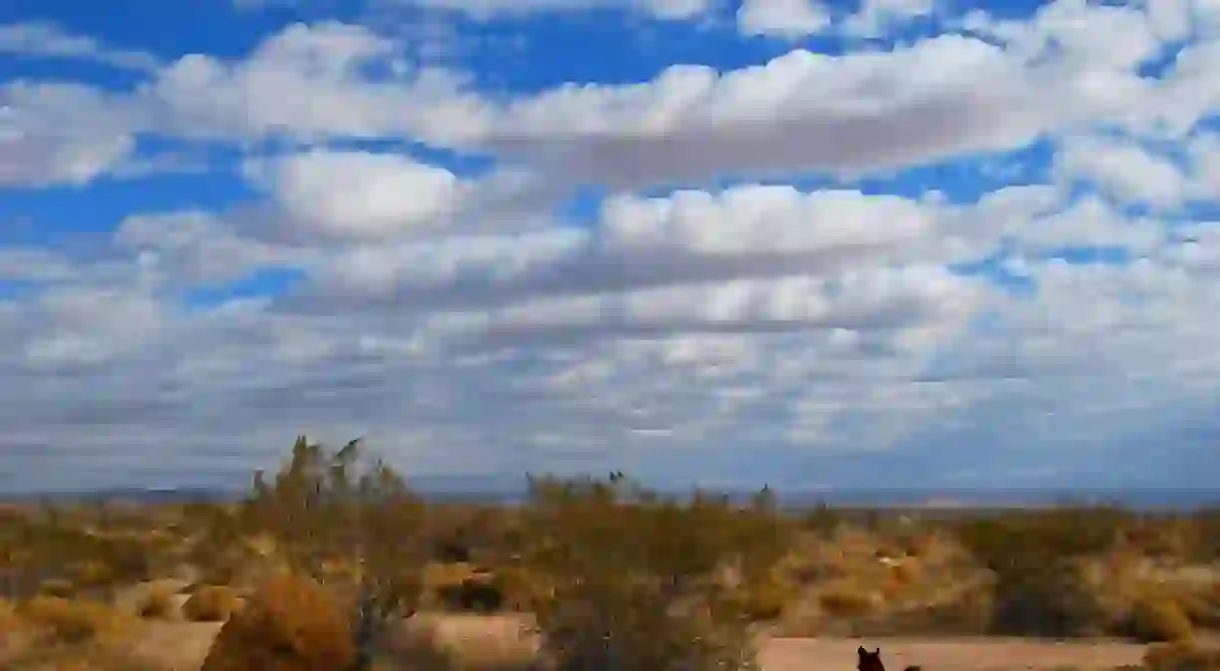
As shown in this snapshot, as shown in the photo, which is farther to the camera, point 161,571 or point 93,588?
point 161,571

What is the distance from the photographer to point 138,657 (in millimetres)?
26906

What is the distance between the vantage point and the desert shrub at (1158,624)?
3133 centimetres

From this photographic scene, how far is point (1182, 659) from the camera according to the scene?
25.3m

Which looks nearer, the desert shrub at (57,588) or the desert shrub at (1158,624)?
the desert shrub at (1158,624)

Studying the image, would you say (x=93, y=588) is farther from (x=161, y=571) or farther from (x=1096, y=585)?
(x=1096, y=585)

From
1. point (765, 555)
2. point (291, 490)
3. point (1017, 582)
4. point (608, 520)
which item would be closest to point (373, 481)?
point (291, 490)

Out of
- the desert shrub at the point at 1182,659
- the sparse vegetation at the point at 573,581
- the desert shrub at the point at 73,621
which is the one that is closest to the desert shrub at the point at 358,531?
the sparse vegetation at the point at 573,581

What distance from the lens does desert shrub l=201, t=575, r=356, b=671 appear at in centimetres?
2173

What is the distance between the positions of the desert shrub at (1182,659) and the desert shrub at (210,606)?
57.7 feet

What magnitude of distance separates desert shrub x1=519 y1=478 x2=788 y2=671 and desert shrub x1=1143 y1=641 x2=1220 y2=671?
6.70m

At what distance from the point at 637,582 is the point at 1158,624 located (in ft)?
43.6

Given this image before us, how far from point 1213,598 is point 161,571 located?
28.6 m

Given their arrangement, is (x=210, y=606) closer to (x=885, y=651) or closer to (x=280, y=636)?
(x=280, y=636)

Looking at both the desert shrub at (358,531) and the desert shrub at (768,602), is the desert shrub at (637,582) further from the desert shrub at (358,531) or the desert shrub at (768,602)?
the desert shrub at (768,602)
